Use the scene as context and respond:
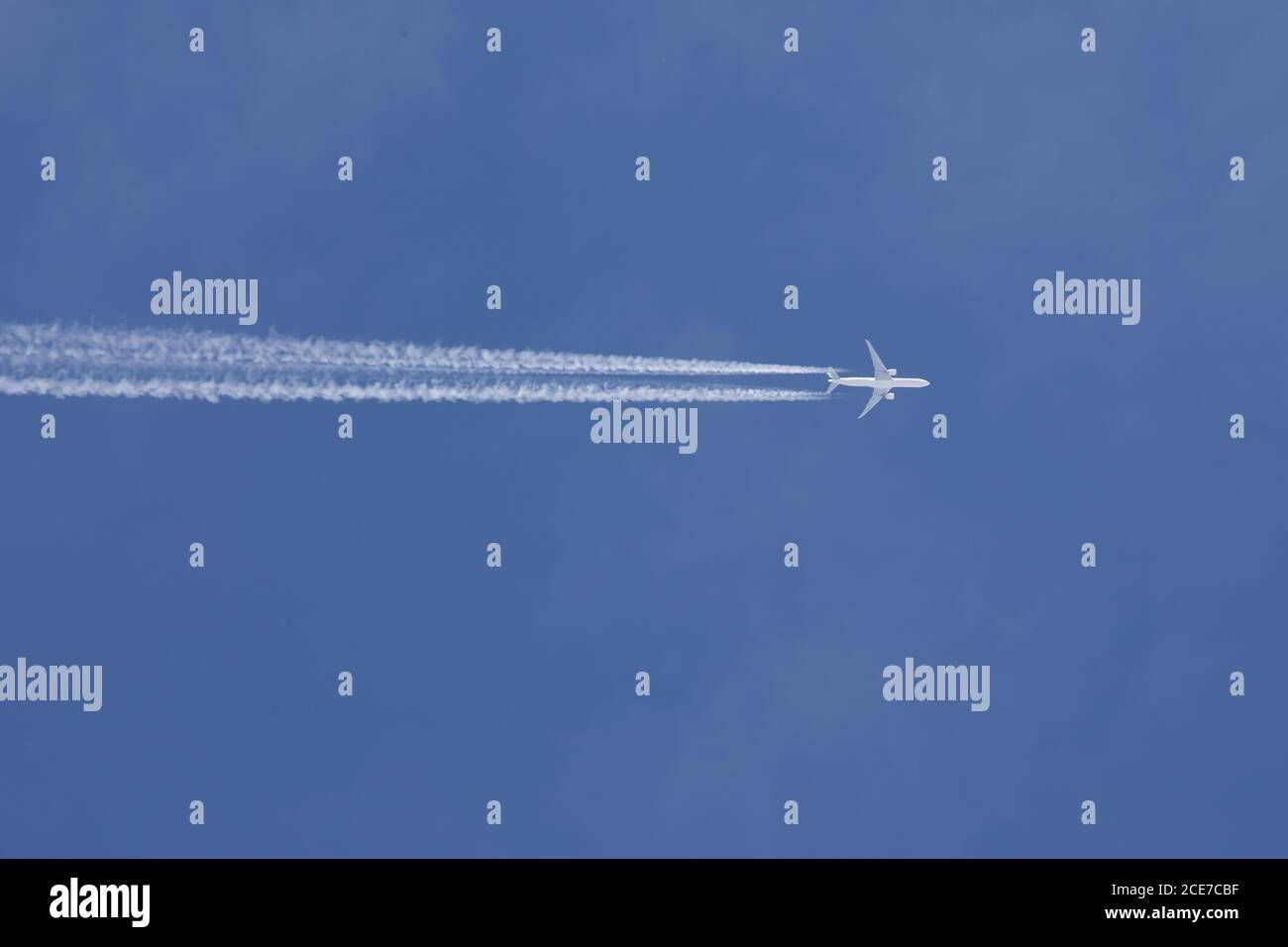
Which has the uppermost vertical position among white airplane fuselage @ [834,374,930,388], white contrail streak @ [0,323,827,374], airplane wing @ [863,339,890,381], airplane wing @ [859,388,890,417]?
white contrail streak @ [0,323,827,374]

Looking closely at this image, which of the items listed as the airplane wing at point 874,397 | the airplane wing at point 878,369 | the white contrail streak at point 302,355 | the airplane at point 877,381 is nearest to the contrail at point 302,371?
the white contrail streak at point 302,355

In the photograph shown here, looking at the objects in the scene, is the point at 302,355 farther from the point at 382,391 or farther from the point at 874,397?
the point at 874,397

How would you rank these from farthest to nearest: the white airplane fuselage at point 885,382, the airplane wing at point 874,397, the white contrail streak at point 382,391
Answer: the airplane wing at point 874,397 → the white airplane fuselage at point 885,382 → the white contrail streak at point 382,391

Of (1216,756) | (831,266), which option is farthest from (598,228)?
(1216,756)

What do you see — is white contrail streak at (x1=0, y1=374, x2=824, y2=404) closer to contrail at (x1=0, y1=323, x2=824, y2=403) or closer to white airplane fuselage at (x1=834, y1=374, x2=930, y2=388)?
contrail at (x1=0, y1=323, x2=824, y2=403)

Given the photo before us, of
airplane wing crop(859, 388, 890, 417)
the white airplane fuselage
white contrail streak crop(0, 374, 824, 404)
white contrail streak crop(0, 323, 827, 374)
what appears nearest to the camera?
white contrail streak crop(0, 323, 827, 374)

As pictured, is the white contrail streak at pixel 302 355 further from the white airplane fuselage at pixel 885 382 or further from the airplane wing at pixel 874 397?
the airplane wing at pixel 874 397

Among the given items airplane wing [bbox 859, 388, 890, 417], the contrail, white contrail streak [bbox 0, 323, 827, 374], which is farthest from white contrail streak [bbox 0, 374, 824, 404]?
airplane wing [bbox 859, 388, 890, 417]
